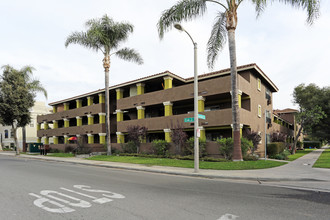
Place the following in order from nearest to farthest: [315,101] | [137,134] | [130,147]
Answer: [137,134], [130,147], [315,101]

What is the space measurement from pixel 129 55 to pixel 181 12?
10.6 metres

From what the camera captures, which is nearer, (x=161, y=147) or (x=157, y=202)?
(x=157, y=202)

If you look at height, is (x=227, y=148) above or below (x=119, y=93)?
below

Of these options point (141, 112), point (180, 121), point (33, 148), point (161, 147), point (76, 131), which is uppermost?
point (141, 112)

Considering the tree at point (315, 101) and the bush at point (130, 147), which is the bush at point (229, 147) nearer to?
the bush at point (130, 147)

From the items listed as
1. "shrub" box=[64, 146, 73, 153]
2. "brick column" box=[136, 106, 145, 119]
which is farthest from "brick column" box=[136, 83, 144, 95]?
"shrub" box=[64, 146, 73, 153]

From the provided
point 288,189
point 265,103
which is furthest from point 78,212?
point 265,103

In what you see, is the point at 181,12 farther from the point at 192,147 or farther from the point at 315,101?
the point at 315,101

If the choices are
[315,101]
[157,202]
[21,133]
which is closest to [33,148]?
[21,133]

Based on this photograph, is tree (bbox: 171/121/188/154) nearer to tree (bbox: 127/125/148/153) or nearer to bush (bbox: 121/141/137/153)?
tree (bbox: 127/125/148/153)

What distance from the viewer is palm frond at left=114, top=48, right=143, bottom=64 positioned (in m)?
25.0

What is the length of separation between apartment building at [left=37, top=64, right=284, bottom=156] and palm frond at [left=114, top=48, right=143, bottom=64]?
2.34 meters

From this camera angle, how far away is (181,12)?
15.8 metres

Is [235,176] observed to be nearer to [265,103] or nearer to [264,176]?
[264,176]
